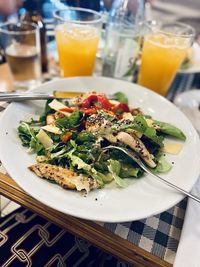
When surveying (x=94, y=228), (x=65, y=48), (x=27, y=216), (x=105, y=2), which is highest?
(x=105, y=2)

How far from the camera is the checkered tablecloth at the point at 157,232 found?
0.62 m

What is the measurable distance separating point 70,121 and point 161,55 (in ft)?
1.81

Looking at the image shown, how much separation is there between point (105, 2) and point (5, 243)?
118 cm

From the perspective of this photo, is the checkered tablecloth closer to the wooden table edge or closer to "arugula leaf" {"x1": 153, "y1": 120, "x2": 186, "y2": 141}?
the wooden table edge

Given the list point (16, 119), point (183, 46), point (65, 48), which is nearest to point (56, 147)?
point (16, 119)

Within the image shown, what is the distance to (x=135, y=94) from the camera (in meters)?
1.01

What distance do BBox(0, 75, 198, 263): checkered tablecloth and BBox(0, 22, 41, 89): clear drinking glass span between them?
0.75 metres

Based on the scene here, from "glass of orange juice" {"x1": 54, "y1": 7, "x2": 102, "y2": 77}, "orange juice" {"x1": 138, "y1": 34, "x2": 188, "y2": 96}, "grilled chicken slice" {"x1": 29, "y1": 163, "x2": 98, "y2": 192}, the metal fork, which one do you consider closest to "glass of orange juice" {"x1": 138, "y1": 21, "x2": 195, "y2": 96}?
"orange juice" {"x1": 138, "y1": 34, "x2": 188, "y2": 96}

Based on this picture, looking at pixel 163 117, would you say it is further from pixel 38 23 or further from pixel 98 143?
pixel 38 23

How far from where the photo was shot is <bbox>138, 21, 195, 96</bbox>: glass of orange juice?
1086mm

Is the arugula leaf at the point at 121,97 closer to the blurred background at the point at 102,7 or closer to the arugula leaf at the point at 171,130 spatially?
the arugula leaf at the point at 171,130

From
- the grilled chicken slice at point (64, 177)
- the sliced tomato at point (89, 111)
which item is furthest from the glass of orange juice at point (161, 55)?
the grilled chicken slice at point (64, 177)

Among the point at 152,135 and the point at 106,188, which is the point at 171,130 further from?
the point at 106,188

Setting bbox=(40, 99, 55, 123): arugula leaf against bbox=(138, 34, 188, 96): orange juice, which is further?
bbox=(138, 34, 188, 96): orange juice
